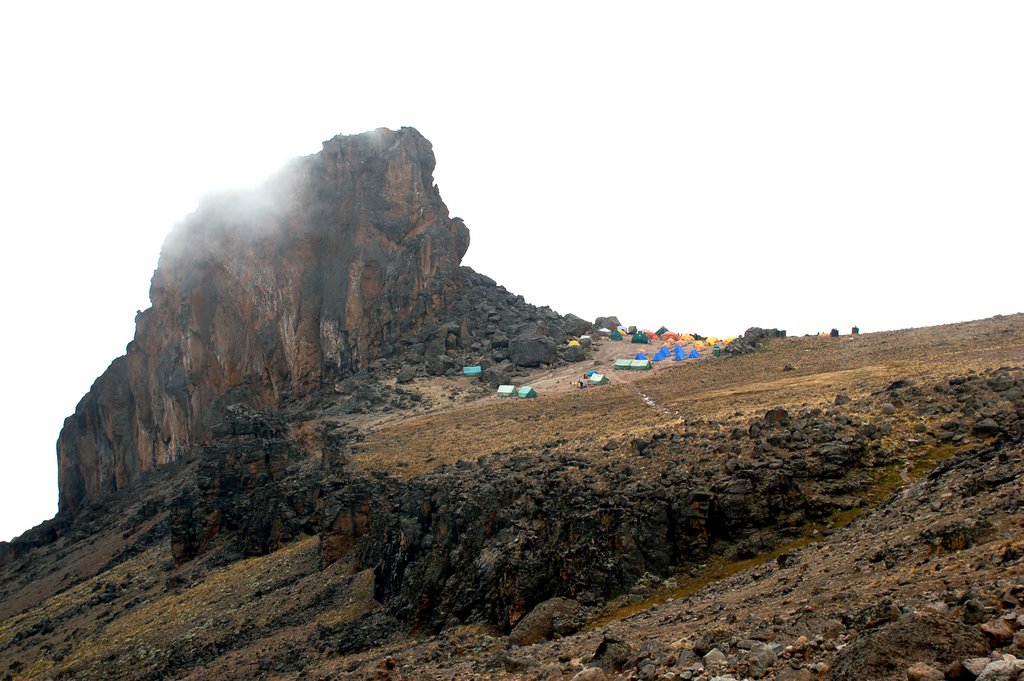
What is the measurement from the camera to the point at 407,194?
8906cm

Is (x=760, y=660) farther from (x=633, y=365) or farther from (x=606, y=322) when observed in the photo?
(x=606, y=322)

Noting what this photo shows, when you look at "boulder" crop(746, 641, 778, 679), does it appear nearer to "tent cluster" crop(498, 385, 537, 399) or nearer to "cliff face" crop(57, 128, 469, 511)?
"tent cluster" crop(498, 385, 537, 399)

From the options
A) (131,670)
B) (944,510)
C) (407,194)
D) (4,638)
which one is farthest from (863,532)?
(407,194)

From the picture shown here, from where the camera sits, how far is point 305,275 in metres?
91.0

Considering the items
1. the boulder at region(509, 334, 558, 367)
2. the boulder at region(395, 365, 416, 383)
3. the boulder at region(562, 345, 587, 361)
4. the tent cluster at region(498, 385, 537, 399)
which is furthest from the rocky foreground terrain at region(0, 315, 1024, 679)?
the boulder at region(562, 345, 587, 361)

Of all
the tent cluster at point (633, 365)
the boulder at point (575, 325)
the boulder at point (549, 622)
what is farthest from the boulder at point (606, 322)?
the boulder at point (549, 622)

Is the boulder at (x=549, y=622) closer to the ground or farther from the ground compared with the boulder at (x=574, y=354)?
closer to the ground

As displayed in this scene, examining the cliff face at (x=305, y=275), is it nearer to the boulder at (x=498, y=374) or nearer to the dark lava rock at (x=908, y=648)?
the boulder at (x=498, y=374)

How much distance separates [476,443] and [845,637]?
36.7 meters

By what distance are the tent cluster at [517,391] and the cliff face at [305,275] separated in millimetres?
18653

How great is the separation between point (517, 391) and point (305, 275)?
33922 millimetres

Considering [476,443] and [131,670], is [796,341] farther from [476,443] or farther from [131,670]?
[131,670]

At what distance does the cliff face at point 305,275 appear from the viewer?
283 feet

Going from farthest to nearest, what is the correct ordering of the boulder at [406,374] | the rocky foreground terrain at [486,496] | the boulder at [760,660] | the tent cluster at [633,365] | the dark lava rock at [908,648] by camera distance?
the boulder at [406,374] < the tent cluster at [633,365] < the rocky foreground terrain at [486,496] < the boulder at [760,660] < the dark lava rock at [908,648]
